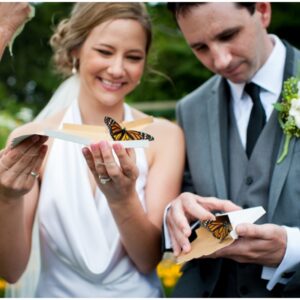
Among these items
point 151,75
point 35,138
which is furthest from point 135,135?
point 151,75

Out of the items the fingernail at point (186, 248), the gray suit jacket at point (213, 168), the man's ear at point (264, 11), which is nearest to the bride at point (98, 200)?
the gray suit jacket at point (213, 168)

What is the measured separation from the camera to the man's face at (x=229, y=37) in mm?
3211

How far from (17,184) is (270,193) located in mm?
1305

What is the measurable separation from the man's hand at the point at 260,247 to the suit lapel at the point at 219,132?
0.42 metres

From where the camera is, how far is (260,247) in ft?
9.09

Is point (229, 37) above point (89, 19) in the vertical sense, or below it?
below

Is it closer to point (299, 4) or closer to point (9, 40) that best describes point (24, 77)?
point (299, 4)

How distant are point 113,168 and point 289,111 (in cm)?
106

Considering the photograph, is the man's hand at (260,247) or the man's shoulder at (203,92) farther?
the man's shoulder at (203,92)

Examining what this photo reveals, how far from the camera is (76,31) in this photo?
344cm

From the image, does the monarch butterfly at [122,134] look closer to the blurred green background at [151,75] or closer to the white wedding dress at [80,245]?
the white wedding dress at [80,245]

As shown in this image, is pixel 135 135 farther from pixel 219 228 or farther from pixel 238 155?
pixel 238 155

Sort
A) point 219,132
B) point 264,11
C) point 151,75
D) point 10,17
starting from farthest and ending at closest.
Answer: point 151,75
point 264,11
point 219,132
point 10,17

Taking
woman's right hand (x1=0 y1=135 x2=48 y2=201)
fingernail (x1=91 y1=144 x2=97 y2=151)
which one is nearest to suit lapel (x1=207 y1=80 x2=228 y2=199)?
fingernail (x1=91 y1=144 x2=97 y2=151)
